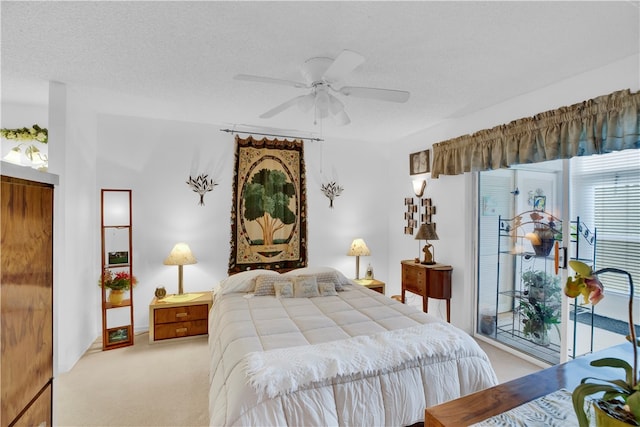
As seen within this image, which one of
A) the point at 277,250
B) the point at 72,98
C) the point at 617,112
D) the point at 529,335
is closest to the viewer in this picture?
the point at 617,112

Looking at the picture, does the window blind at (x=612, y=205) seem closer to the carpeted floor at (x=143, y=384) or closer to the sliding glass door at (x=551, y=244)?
the sliding glass door at (x=551, y=244)

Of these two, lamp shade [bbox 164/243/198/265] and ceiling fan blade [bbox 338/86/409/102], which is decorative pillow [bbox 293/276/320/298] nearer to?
lamp shade [bbox 164/243/198/265]

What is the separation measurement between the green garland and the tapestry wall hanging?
1963mm

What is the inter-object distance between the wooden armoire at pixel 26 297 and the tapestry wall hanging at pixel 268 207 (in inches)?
110

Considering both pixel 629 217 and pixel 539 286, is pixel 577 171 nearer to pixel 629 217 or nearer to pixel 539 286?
pixel 629 217

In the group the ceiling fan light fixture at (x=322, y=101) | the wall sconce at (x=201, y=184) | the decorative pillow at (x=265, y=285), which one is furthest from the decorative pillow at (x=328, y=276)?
the ceiling fan light fixture at (x=322, y=101)

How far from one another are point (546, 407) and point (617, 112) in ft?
7.35

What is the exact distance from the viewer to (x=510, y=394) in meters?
1.09

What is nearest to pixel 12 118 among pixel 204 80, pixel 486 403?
pixel 204 80

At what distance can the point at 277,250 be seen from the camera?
421 centimetres

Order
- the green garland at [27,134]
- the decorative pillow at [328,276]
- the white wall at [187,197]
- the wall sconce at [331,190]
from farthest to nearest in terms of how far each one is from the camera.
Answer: the wall sconce at [331,190], the decorative pillow at [328,276], the green garland at [27,134], the white wall at [187,197]

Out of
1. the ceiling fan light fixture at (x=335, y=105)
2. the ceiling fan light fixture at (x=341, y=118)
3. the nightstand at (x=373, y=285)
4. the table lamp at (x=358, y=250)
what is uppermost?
the ceiling fan light fixture at (x=335, y=105)

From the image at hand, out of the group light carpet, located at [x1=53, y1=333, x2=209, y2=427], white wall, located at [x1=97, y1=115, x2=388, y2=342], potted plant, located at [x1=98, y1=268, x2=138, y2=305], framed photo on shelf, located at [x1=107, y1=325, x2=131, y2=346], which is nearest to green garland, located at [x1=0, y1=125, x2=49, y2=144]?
white wall, located at [x1=97, y1=115, x2=388, y2=342]

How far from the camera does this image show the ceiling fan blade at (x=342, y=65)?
5.66 ft
